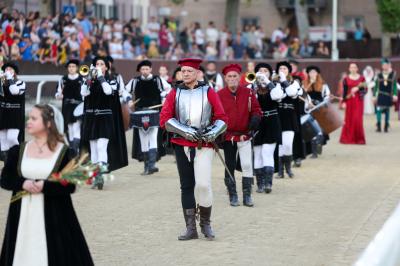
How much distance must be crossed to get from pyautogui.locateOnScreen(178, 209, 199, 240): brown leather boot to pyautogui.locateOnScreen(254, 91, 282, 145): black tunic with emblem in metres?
4.03

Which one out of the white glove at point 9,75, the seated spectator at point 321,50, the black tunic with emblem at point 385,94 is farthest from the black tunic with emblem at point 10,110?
the seated spectator at point 321,50

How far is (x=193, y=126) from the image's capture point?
1184cm

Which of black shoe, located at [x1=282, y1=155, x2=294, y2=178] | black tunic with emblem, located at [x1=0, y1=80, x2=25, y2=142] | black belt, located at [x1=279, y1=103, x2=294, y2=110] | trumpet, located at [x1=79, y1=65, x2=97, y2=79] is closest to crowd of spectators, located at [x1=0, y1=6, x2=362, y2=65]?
black tunic with emblem, located at [x1=0, y1=80, x2=25, y2=142]

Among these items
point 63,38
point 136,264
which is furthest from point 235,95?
point 63,38

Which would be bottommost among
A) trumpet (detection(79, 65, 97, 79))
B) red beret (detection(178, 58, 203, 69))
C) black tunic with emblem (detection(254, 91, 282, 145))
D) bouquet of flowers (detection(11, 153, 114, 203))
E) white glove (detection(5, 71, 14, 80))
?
black tunic with emblem (detection(254, 91, 282, 145))

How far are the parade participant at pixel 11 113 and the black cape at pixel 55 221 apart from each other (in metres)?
9.78

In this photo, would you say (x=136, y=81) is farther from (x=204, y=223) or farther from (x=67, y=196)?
(x=67, y=196)

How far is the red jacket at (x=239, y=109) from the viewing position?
14.1m

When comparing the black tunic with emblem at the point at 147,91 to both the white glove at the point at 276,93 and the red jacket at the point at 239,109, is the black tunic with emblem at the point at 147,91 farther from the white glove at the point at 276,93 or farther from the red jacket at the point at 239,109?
the red jacket at the point at 239,109

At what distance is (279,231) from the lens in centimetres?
1264

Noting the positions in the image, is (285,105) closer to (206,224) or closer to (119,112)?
(119,112)

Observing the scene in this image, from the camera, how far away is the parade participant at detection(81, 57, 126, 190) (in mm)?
16328

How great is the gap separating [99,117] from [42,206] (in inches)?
322

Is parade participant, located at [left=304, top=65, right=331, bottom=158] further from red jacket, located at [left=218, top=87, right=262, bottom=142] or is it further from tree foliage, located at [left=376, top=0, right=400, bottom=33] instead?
tree foliage, located at [left=376, top=0, right=400, bottom=33]
